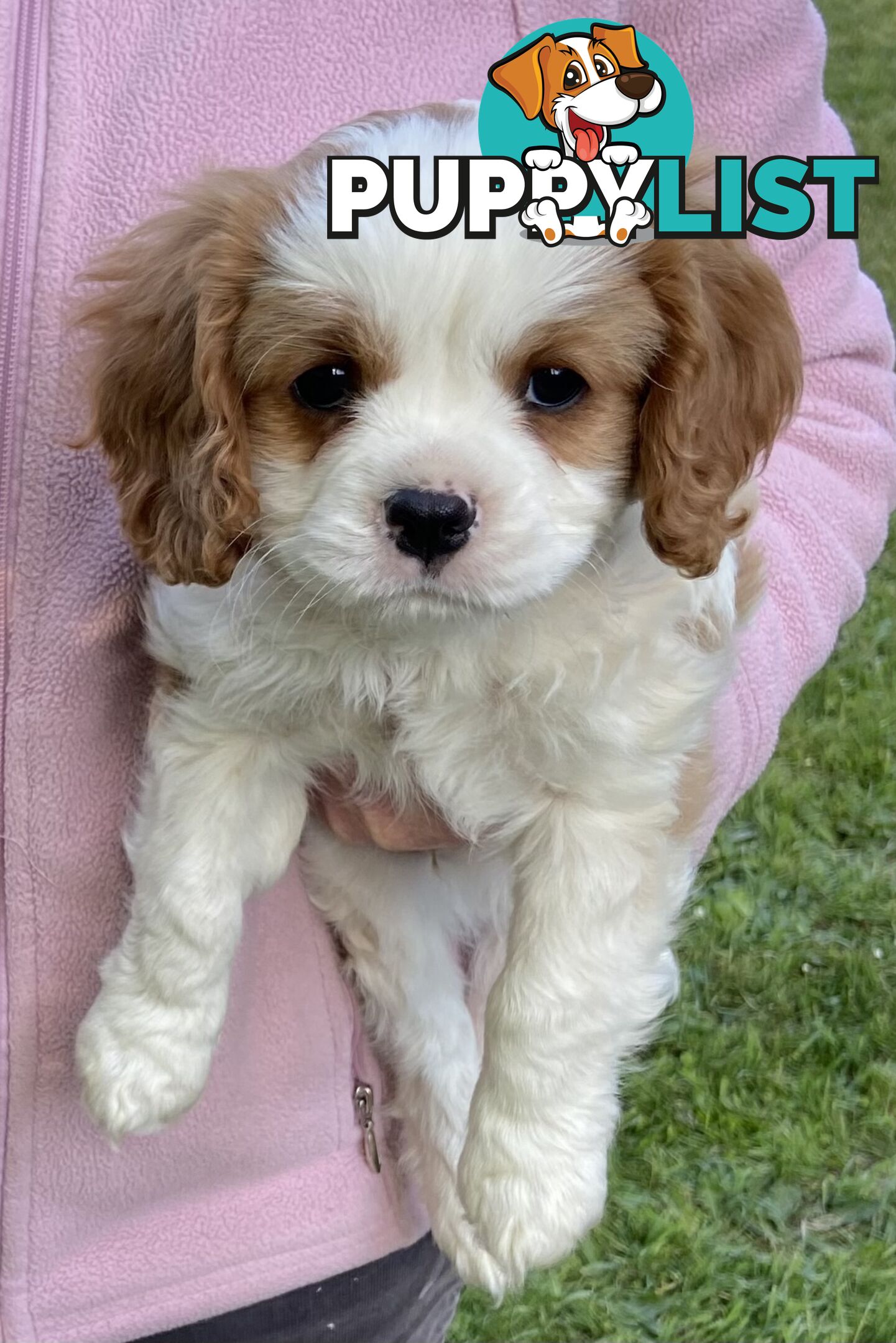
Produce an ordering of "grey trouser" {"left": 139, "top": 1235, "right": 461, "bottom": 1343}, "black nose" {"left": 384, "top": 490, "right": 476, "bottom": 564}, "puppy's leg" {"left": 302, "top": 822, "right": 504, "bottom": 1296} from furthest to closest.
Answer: "puppy's leg" {"left": 302, "top": 822, "right": 504, "bottom": 1296} → "grey trouser" {"left": 139, "top": 1235, "right": 461, "bottom": 1343} → "black nose" {"left": 384, "top": 490, "right": 476, "bottom": 564}

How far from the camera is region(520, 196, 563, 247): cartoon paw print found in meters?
1.41

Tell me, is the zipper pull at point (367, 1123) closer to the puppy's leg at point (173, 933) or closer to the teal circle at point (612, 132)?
the puppy's leg at point (173, 933)

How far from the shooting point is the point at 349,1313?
1.89 metres

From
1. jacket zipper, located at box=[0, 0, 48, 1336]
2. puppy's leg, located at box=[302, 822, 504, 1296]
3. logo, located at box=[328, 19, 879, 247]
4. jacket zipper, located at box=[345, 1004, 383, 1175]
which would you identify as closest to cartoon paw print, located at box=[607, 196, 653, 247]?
logo, located at box=[328, 19, 879, 247]

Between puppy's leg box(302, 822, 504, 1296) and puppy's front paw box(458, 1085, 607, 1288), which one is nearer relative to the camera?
puppy's front paw box(458, 1085, 607, 1288)

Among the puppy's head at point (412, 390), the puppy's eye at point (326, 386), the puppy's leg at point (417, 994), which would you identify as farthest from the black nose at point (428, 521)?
the puppy's leg at point (417, 994)

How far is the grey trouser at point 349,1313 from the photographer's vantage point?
183cm

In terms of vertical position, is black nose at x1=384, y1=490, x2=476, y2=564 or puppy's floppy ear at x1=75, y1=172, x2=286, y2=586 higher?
puppy's floppy ear at x1=75, y1=172, x2=286, y2=586

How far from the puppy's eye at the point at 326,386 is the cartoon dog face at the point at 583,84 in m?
0.32

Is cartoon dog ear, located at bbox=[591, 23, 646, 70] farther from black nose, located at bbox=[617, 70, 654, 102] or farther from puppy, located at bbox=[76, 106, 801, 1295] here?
puppy, located at bbox=[76, 106, 801, 1295]

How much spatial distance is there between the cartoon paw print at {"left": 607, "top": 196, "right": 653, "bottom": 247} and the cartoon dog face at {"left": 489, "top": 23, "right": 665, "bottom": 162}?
0.21 ft

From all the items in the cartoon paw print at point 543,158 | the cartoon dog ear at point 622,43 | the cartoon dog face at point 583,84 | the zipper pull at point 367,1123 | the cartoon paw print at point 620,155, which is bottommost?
the zipper pull at point 367,1123

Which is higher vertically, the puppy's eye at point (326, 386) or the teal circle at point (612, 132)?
the teal circle at point (612, 132)

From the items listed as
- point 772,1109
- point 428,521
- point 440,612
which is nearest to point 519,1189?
point 440,612
